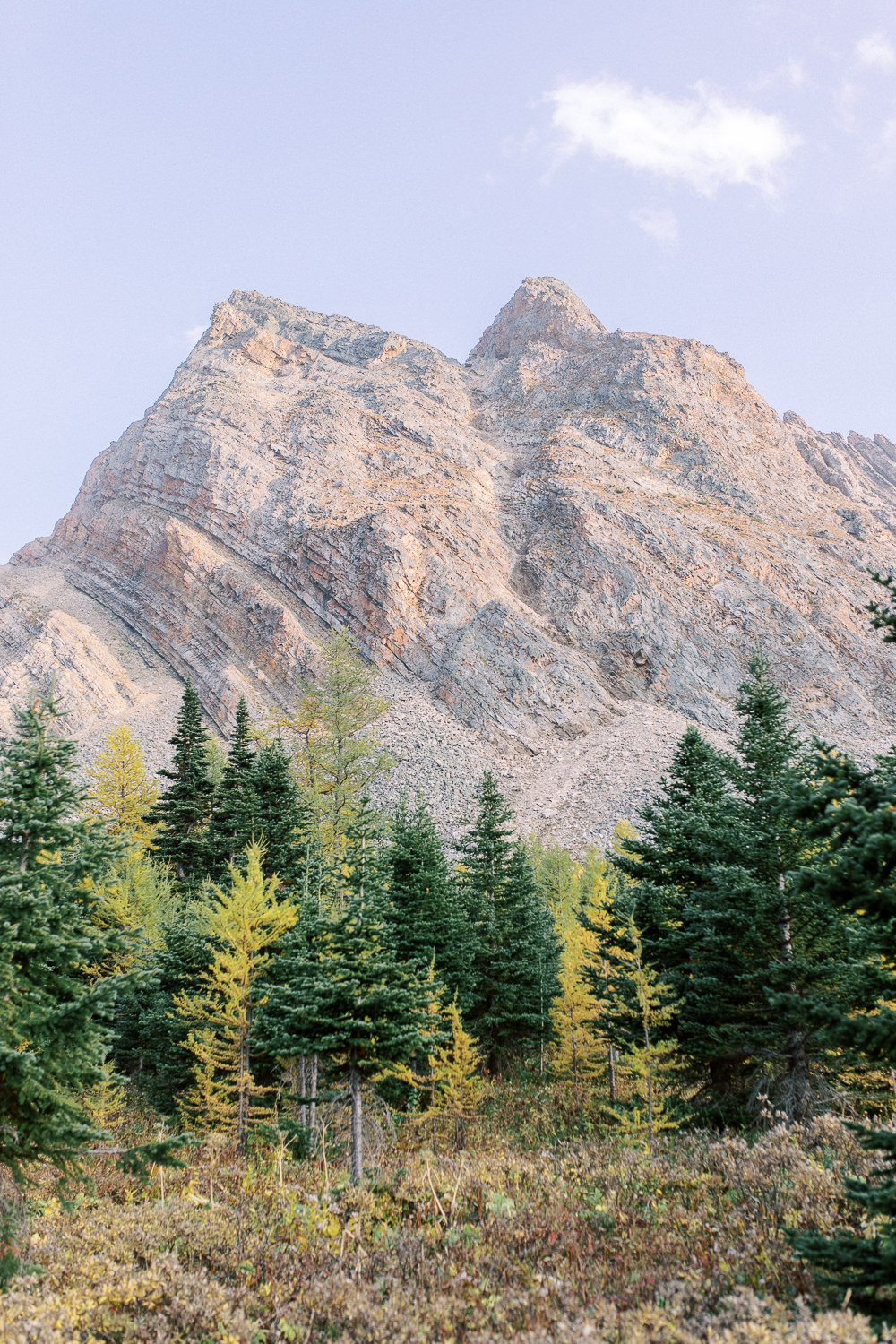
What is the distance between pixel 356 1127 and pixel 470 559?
226 feet

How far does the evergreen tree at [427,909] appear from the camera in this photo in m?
18.8

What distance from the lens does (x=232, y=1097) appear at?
667 inches

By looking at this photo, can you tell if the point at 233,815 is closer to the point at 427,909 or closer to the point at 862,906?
the point at 427,909

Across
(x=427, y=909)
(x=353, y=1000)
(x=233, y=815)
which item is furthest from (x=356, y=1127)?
(x=233, y=815)

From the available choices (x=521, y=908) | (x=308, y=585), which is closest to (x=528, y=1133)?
(x=521, y=908)

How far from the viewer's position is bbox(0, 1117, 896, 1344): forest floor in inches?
215

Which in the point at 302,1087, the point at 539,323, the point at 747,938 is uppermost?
the point at 539,323

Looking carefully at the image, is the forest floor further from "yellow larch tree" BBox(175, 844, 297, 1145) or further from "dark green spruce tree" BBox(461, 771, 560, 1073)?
"dark green spruce tree" BBox(461, 771, 560, 1073)

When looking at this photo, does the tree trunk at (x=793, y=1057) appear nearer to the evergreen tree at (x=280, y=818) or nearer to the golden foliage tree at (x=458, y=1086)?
the golden foliage tree at (x=458, y=1086)

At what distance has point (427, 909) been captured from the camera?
64.8 ft

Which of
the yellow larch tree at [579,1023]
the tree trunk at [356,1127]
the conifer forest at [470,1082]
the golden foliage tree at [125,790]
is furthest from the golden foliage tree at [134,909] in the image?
the yellow larch tree at [579,1023]

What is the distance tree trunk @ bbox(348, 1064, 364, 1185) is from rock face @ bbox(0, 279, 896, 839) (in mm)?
41212

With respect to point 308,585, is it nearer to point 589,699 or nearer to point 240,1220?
point 589,699

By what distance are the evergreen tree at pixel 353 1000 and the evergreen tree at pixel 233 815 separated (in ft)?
42.8
